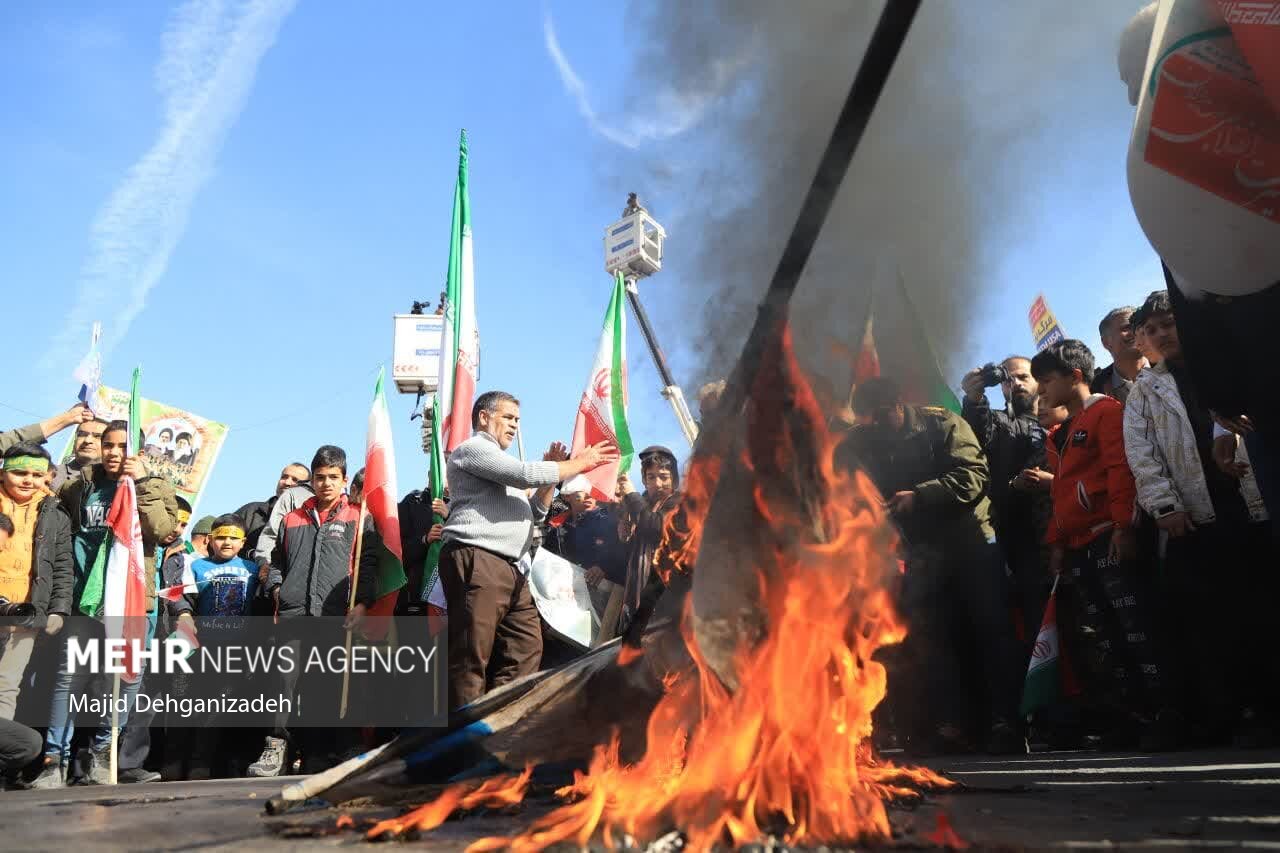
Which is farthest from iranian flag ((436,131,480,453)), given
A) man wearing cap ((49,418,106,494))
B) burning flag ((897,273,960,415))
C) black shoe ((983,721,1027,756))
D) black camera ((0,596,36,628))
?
black shoe ((983,721,1027,756))

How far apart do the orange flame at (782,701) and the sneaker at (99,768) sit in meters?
5.23

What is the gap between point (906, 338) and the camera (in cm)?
→ 607

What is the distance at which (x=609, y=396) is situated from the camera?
381 inches

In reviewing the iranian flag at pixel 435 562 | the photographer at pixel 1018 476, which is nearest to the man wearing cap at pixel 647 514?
the iranian flag at pixel 435 562

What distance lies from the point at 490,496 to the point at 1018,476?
3.43 meters

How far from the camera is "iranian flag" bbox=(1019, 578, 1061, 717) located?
5379 mm

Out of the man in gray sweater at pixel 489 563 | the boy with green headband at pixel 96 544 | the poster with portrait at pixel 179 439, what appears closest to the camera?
the man in gray sweater at pixel 489 563

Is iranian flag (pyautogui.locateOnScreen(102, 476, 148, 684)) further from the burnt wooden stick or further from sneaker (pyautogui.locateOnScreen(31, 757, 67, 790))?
the burnt wooden stick

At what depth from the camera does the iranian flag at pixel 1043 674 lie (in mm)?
5379

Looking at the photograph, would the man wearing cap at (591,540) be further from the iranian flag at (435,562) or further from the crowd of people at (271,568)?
the iranian flag at (435,562)

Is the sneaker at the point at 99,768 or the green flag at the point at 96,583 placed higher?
the green flag at the point at 96,583

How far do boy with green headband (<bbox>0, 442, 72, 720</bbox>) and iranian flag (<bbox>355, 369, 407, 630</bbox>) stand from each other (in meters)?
2.08

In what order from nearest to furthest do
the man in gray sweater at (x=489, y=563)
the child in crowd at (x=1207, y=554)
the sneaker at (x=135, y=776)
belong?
the child in crowd at (x=1207, y=554) < the man in gray sweater at (x=489, y=563) < the sneaker at (x=135, y=776)

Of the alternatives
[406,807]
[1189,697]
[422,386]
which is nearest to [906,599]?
[1189,697]
